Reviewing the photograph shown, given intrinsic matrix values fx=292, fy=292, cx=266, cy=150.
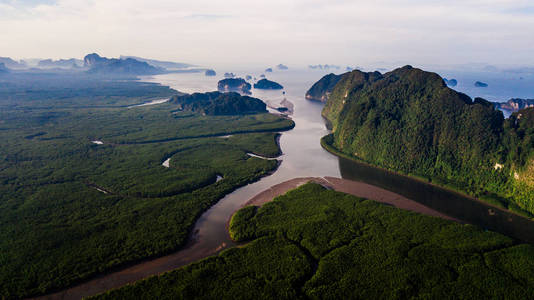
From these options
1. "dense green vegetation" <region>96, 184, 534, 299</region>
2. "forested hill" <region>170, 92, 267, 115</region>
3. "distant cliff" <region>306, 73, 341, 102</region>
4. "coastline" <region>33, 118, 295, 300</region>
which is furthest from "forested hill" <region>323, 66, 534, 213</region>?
"distant cliff" <region>306, 73, 341, 102</region>

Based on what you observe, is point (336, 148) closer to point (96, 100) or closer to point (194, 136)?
point (194, 136)

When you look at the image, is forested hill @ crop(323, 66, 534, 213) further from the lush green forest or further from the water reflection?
the lush green forest

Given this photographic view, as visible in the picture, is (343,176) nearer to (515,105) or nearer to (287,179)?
(287,179)

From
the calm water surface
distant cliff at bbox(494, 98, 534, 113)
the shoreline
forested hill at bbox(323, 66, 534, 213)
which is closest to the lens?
the calm water surface

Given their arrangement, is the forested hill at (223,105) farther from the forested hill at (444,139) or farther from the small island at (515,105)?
the small island at (515,105)

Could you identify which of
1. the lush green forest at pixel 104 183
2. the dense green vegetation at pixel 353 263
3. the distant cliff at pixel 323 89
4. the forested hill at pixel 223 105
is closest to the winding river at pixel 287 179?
the lush green forest at pixel 104 183
